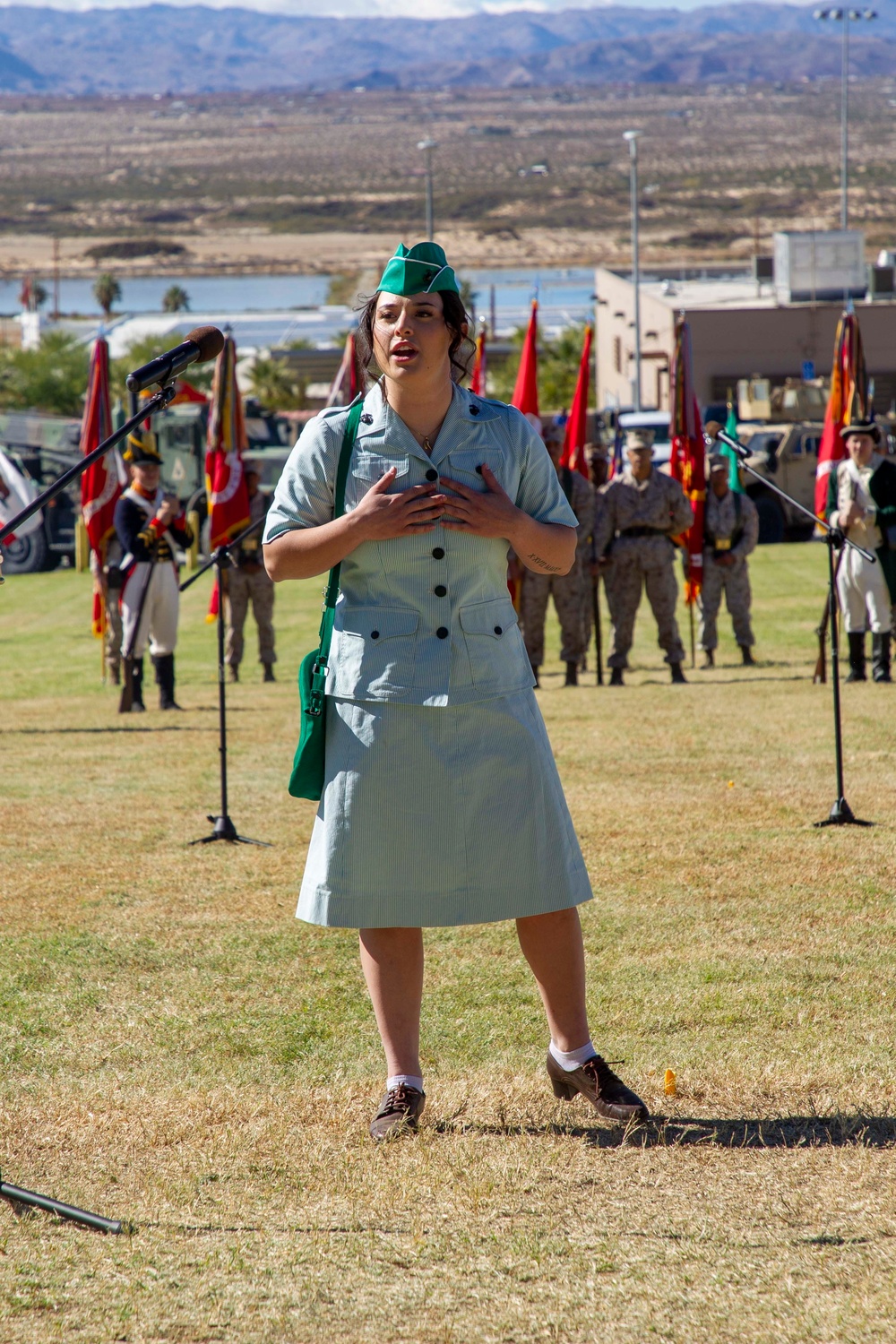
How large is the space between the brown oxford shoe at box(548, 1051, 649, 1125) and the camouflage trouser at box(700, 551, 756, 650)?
1016 cm

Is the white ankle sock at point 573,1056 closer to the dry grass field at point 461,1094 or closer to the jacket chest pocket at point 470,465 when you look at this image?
the dry grass field at point 461,1094

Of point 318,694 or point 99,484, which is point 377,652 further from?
point 99,484

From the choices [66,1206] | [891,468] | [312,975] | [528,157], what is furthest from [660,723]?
[528,157]

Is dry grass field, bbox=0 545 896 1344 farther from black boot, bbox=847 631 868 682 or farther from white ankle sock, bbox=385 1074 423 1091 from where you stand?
black boot, bbox=847 631 868 682

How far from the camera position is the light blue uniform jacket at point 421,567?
3369mm

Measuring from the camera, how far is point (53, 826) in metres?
6.91

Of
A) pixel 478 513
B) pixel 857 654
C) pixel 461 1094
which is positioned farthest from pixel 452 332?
pixel 857 654

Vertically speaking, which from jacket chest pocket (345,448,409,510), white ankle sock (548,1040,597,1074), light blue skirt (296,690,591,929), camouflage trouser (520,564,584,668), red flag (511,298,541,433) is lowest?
white ankle sock (548,1040,597,1074)

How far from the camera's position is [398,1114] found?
351 cm

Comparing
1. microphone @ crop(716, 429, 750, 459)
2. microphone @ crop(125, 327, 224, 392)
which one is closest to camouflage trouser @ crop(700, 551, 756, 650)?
microphone @ crop(716, 429, 750, 459)

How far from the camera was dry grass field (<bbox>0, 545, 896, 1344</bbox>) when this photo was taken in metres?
2.77

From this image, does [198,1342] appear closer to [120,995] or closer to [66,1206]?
[66,1206]

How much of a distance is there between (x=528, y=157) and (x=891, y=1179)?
166089 millimetres

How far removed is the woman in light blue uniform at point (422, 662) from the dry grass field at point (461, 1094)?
1.01 ft
